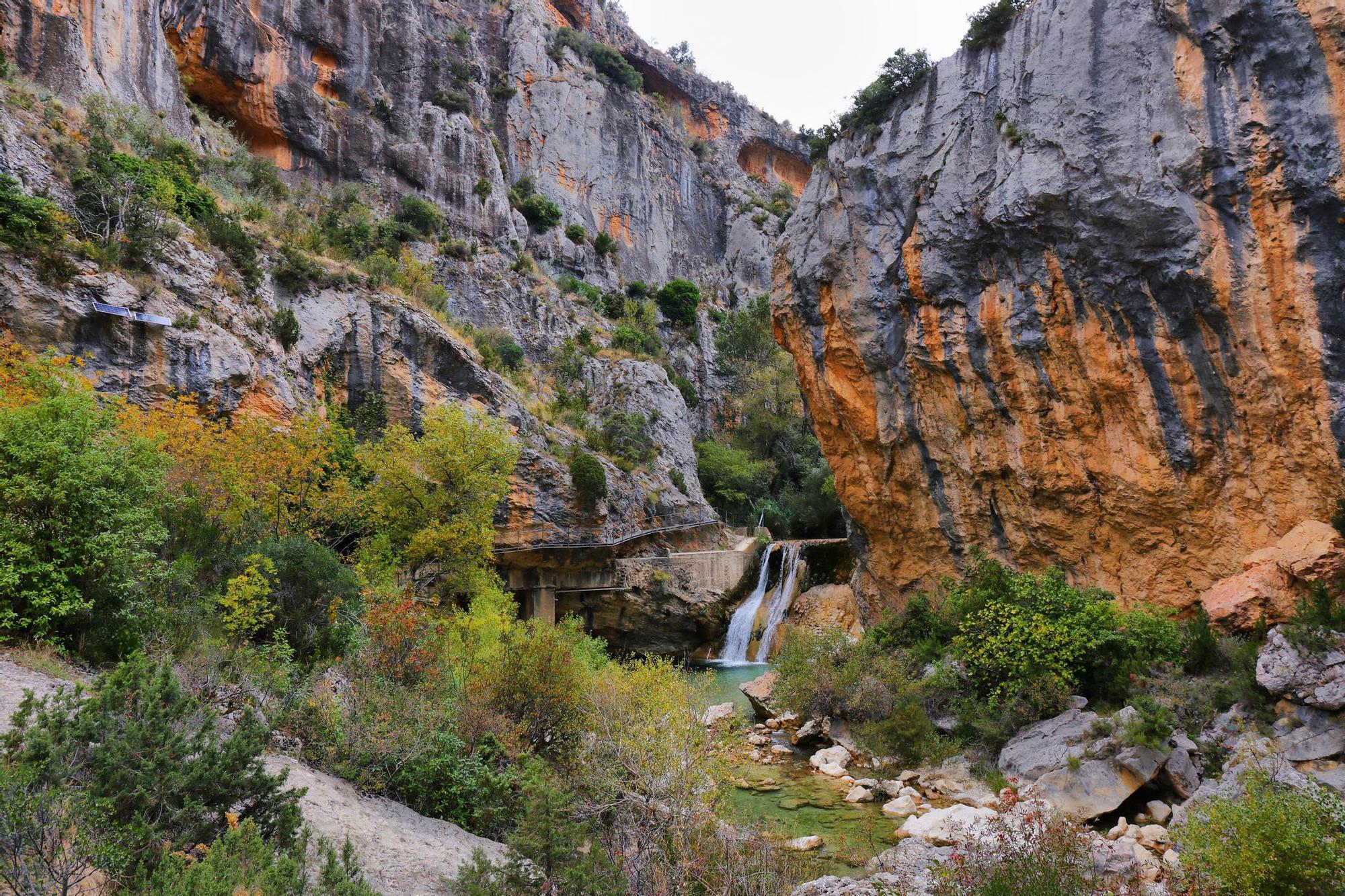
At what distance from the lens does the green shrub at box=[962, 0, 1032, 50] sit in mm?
17047

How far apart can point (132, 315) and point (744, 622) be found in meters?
21.6

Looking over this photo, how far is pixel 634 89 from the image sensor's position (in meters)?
50.4

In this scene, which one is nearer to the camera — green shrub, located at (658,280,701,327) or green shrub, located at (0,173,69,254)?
green shrub, located at (0,173,69,254)

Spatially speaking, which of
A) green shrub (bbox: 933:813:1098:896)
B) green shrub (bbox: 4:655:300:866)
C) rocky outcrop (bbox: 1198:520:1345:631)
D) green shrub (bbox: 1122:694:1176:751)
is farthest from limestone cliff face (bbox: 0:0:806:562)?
green shrub (bbox: 933:813:1098:896)

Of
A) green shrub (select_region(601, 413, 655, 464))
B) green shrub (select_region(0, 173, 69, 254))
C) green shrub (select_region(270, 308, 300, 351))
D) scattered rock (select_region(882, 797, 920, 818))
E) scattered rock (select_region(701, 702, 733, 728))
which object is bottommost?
scattered rock (select_region(701, 702, 733, 728))

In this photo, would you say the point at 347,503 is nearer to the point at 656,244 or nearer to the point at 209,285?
the point at 209,285

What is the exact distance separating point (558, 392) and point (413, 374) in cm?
885

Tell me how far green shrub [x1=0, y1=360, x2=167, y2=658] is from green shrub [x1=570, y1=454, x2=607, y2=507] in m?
15.8

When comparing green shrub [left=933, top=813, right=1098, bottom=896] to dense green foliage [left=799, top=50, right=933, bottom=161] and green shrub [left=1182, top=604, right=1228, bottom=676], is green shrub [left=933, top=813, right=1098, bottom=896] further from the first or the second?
dense green foliage [left=799, top=50, right=933, bottom=161]

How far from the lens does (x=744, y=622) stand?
2772 cm

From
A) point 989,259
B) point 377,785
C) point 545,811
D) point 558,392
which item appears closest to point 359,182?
point 558,392

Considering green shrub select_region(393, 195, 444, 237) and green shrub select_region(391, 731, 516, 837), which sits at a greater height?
green shrub select_region(393, 195, 444, 237)

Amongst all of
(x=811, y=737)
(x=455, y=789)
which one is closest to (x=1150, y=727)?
(x=811, y=737)

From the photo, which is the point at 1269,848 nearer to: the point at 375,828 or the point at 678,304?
the point at 375,828
